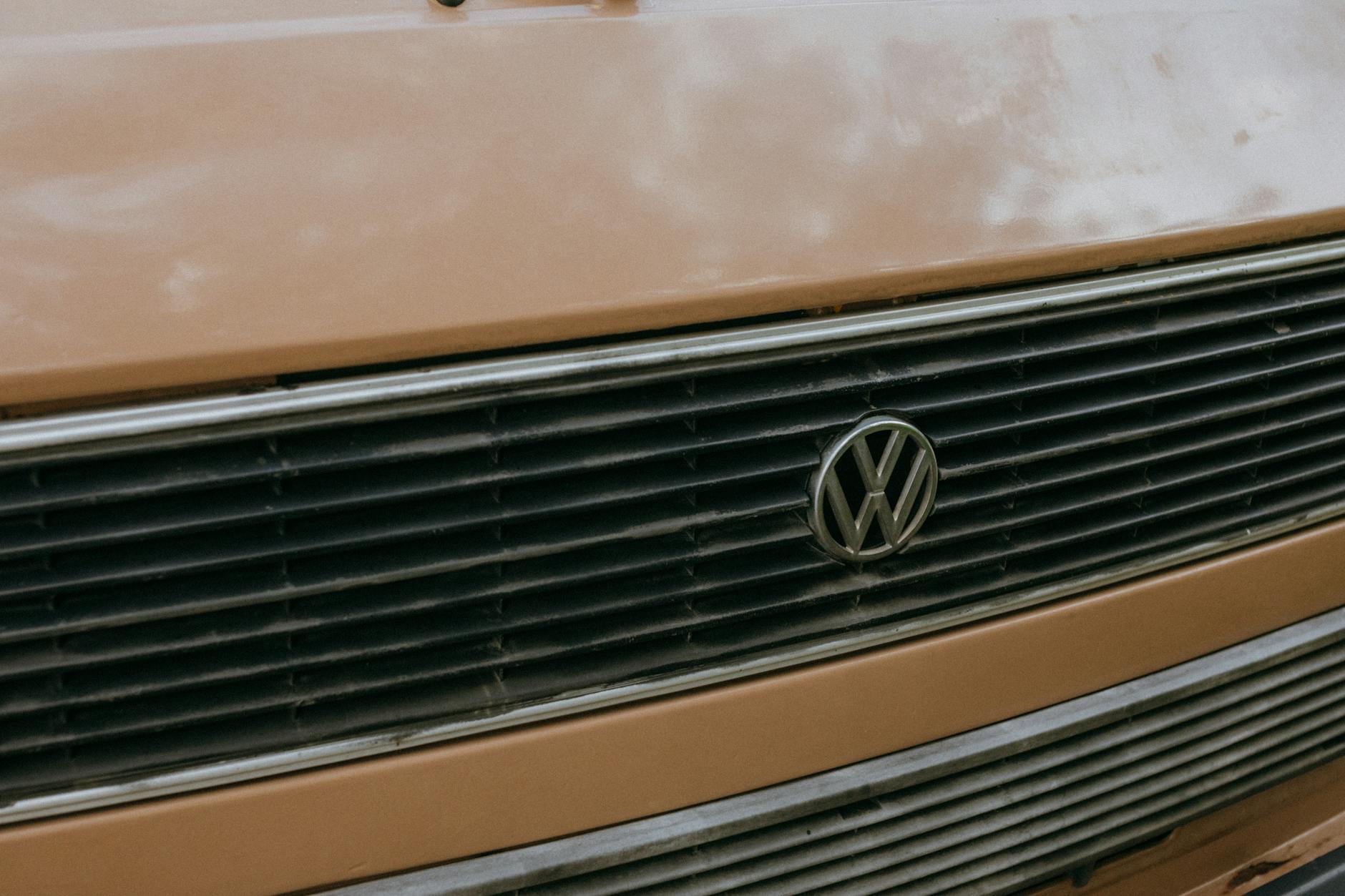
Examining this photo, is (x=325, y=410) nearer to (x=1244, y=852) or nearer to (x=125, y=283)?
(x=125, y=283)

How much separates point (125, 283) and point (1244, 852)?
80.5 inches

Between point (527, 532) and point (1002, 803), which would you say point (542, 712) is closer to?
point (527, 532)

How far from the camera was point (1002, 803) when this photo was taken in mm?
1617

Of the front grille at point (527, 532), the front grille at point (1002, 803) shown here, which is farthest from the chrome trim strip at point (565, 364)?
the front grille at point (1002, 803)

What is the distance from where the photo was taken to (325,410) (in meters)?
1.13

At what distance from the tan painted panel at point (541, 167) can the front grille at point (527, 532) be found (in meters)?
0.09

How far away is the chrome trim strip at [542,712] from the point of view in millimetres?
1165

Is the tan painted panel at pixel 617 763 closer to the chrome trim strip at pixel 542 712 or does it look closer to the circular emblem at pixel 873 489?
the chrome trim strip at pixel 542 712

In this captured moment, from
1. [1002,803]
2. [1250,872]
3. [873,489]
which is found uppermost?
[873,489]

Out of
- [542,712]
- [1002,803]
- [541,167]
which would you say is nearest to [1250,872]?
[1002,803]

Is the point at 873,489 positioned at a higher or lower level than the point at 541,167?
lower

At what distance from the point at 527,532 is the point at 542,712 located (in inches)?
8.9

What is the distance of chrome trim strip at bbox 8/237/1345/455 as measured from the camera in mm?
1067

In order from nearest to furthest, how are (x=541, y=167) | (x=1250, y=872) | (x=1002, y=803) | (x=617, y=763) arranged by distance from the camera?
1. (x=541, y=167)
2. (x=617, y=763)
3. (x=1002, y=803)
4. (x=1250, y=872)
